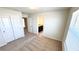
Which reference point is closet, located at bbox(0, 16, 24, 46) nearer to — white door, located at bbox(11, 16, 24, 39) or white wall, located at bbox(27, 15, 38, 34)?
white door, located at bbox(11, 16, 24, 39)

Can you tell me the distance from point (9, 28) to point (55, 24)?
300 centimetres

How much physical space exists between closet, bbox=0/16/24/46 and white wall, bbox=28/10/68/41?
82.3 inches

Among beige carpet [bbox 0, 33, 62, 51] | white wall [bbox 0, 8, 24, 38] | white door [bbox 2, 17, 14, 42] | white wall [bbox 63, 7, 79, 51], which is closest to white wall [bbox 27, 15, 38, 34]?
white wall [bbox 0, 8, 24, 38]

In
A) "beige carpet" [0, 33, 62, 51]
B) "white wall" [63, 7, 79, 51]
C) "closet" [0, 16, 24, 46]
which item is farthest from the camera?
"closet" [0, 16, 24, 46]

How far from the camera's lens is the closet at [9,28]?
3.08 meters

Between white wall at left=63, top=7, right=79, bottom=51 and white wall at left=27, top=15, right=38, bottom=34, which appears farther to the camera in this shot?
white wall at left=27, top=15, right=38, bottom=34

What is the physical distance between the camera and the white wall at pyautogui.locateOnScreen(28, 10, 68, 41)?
3.53 meters

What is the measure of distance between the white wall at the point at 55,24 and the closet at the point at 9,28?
2.09m

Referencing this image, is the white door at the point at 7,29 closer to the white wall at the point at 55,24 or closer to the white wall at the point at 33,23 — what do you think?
the white wall at the point at 33,23

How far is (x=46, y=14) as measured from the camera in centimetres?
421
